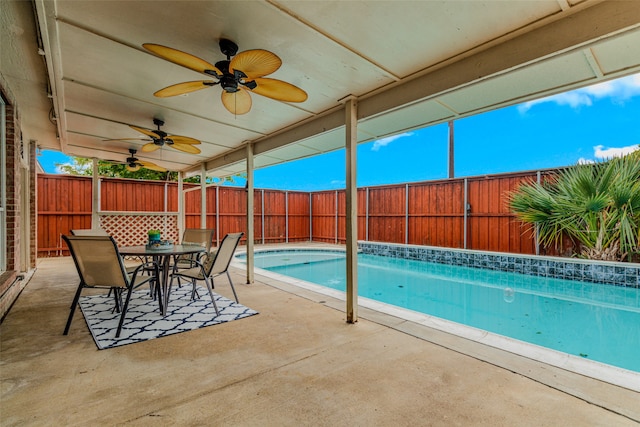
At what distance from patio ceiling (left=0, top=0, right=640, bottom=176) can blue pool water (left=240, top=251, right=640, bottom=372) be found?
2.55 meters

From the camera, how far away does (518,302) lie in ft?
14.6

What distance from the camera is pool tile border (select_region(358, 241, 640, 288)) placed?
5074 millimetres

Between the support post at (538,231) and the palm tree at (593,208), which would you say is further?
the support post at (538,231)

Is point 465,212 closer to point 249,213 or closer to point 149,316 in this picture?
point 249,213

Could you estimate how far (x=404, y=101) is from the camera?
2570mm

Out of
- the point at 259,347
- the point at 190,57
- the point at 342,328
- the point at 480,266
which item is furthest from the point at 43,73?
the point at 480,266

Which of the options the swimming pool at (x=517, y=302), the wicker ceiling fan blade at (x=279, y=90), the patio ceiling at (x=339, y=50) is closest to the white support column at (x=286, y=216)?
the swimming pool at (x=517, y=302)

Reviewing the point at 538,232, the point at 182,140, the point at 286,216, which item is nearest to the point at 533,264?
the point at 538,232

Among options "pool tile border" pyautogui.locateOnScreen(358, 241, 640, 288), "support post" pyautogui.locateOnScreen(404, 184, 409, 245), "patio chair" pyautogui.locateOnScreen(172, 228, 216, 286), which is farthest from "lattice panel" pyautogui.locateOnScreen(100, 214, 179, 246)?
"support post" pyautogui.locateOnScreen(404, 184, 409, 245)

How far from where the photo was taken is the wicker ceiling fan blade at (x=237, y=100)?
8.11ft

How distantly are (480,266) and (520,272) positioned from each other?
0.82m

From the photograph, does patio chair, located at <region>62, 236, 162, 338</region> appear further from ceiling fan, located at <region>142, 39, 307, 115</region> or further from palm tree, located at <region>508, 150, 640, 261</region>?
palm tree, located at <region>508, 150, 640, 261</region>

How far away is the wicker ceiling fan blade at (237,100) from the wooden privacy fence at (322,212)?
5502 mm

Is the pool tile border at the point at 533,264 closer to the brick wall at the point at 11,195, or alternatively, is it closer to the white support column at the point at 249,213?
the white support column at the point at 249,213
